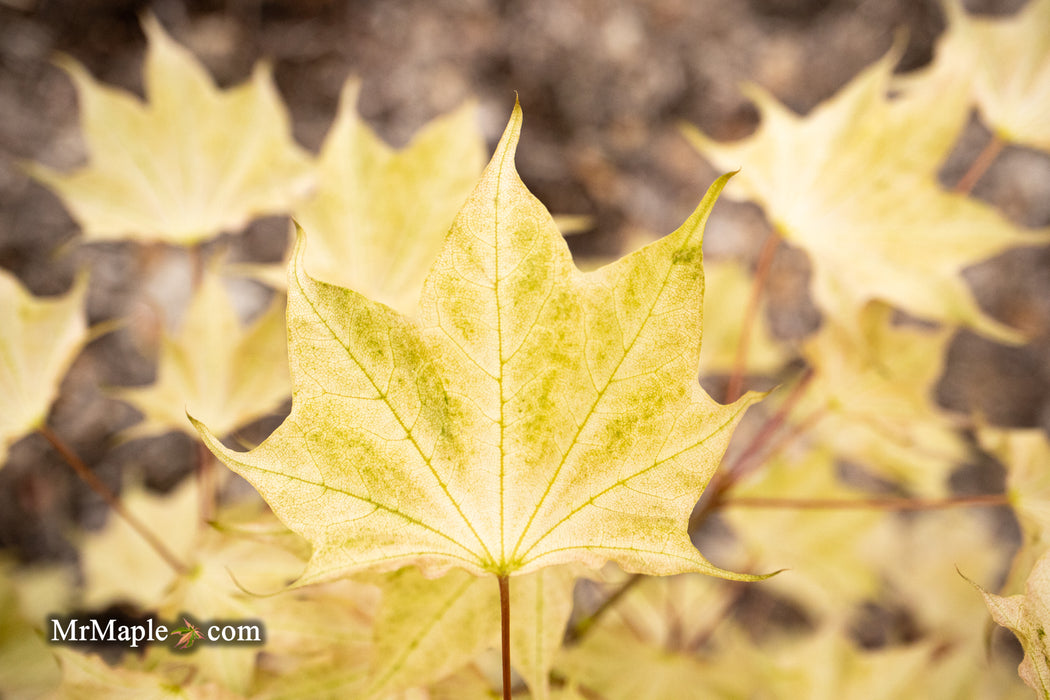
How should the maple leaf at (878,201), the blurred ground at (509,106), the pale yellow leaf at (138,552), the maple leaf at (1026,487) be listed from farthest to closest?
the blurred ground at (509,106)
the pale yellow leaf at (138,552)
the maple leaf at (878,201)
the maple leaf at (1026,487)

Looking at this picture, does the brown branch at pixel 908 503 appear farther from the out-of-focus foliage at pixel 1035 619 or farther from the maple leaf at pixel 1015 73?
the maple leaf at pixel 1015 73

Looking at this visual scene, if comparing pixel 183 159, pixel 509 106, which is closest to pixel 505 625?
pixel 183 159

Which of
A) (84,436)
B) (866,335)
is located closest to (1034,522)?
(866,335)

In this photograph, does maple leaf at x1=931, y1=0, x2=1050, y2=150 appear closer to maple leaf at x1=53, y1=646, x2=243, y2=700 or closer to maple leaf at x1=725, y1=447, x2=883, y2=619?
maple leaf at x1=725, y1=447, x2=883, y2=619

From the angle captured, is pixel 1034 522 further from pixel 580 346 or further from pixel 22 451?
pixel 22 451

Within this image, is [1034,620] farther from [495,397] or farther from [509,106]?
[509,106]

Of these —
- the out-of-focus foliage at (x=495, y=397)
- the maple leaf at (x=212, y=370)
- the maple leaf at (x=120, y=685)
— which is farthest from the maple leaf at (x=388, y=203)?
the maple leaf at (x=120, y=685)
